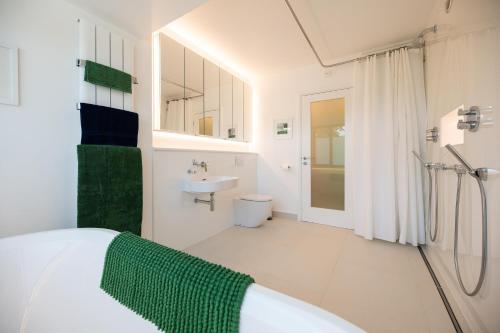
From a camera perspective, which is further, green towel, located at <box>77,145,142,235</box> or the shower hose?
green towel, located at <box>77,145,142,235</box>

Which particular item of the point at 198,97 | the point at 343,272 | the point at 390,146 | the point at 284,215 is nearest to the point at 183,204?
the point at 198,97

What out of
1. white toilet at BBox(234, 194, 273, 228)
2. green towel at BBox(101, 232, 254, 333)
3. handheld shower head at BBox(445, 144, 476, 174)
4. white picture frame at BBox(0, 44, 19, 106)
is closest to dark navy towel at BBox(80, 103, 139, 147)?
white picture frame at BBox(0, 44, 19, 106)

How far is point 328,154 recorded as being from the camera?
9.92 feet

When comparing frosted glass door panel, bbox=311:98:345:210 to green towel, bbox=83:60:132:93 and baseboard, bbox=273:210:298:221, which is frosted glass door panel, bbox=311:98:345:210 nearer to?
baseboard, bbox=273:210:298:221

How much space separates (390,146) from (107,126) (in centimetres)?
284

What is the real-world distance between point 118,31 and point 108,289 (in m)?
1.86

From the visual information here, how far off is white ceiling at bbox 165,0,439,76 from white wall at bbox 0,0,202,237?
1140 millimetres

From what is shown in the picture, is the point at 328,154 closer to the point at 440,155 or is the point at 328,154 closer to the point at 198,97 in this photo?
the point at 440,155

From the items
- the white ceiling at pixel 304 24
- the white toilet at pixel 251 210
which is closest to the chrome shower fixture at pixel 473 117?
the white ceiling at pixel 304 24

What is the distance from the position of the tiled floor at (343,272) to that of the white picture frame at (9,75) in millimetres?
1838

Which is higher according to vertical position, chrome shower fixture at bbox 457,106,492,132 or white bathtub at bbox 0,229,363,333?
chrome shower fixture at bbox 457,106,492,132

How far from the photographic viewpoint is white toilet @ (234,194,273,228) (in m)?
2.88

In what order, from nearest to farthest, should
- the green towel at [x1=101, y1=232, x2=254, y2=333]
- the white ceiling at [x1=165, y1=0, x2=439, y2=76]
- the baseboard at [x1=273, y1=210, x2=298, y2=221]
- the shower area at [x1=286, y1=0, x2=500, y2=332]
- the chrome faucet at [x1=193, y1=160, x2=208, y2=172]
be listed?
1. the green towel at [x1=101, y1=232, x2=254, y2=333]
2. the shower area at [x1=286, y1=0, x2=500, y2=332]
3. the white ceiling at [x1=165, y1=0, x2=439, y2=76]
4. the chrome faucet at [x1=193, y1=160, x2=208, y2=172]
5. the baseboard at [x1=273, y1=210, x2=298, y2=221]

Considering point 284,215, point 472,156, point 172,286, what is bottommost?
point 284,215
